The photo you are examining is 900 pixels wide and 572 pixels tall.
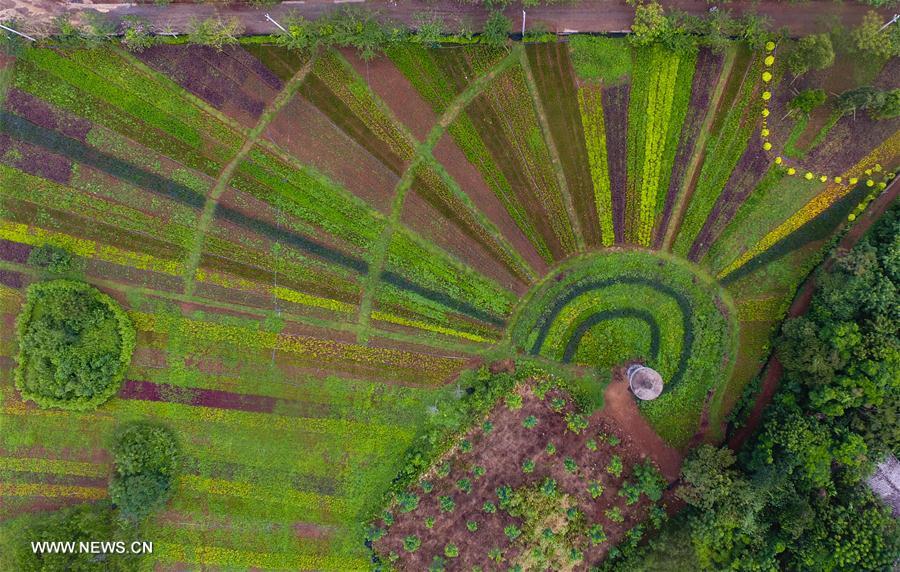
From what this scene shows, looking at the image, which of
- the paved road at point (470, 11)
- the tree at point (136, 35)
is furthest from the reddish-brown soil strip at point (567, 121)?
the tree at point (136, 35)

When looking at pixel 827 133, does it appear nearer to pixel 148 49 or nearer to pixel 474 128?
pixel 474 128

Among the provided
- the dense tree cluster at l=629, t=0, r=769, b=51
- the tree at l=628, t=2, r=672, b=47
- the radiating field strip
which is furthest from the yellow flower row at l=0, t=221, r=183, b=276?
the dense tree cluster at l=629, t=0, r=769, b=51

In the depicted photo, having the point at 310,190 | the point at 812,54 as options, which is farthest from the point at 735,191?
the point at 310,190

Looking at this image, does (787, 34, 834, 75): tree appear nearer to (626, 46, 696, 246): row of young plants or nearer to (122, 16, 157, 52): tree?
A: (626, 46, 696, 246): row of young plants

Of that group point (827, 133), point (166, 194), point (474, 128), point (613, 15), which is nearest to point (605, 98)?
point (613, 15)

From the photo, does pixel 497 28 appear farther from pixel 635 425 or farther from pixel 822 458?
pixel 822 458

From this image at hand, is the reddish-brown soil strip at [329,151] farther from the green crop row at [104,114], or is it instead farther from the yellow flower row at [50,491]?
the yellow flower row at [50,491]
